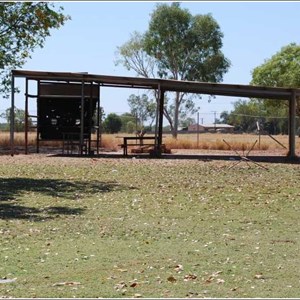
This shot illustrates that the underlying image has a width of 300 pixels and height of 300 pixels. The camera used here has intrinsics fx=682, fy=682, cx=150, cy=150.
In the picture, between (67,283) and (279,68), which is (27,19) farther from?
(279,68)

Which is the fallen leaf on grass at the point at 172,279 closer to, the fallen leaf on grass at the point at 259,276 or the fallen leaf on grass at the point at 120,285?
the fallen leaf on grass at the point at 120,285

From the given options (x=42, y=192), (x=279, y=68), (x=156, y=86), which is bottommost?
(x=42, y=192)

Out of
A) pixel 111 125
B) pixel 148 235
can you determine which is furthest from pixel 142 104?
pixel 148 235

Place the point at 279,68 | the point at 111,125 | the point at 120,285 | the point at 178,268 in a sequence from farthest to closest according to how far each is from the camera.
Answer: the point at 111,125 < the point at 279,68 < the point at 178,268 < the point at 120,285

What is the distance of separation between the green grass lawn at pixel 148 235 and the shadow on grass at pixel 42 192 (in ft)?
0.07

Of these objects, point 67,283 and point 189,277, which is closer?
point 67,283

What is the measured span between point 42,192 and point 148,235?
224 inches

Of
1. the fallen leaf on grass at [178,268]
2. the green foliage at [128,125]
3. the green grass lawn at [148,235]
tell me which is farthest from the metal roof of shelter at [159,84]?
the green foliage at [128,125]

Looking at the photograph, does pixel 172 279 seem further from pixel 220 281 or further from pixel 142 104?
pixel 142 104

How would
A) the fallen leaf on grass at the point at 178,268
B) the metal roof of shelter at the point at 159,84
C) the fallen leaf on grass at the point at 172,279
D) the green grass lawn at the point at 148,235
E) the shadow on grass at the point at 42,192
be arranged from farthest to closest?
the metal roof of shelter at the point at 159,84 < the shadow on grass at the point at 42,192 < the fallen leaf on grass at the point at 178,268 < the fallen leaf on grass at the point at 172,279 < the green grass lawn at the point at 148,235

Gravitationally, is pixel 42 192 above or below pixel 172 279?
above

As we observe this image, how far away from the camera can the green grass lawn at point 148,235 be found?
696 cm

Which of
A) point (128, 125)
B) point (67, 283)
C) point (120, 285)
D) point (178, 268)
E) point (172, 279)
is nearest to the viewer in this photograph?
point (120, 285)

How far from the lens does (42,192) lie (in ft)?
49.6
